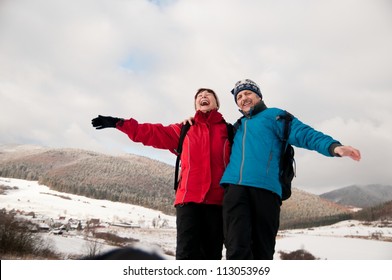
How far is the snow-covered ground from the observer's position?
24.8 feet

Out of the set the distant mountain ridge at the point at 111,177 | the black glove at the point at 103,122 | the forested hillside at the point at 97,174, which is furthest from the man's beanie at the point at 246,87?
the distant mountain ridge at the point at 111,177

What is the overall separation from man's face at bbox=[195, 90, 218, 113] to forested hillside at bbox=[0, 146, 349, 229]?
723cm

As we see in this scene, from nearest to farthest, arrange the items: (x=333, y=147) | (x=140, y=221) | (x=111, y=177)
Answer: (x=333, y=147) < (x=140, y=221) < (x=111, y=177)

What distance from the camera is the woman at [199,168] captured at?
6.04 feet

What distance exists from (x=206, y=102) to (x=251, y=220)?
0.81 metres

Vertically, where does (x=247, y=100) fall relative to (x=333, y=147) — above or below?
above

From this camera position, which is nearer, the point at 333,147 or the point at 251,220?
the point at 333,147

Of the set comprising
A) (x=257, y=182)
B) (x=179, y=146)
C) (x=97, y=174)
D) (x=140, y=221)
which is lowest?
(x=140, y=221)

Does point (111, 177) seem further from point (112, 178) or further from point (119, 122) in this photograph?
point (119, 122)

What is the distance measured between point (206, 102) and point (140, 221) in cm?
699

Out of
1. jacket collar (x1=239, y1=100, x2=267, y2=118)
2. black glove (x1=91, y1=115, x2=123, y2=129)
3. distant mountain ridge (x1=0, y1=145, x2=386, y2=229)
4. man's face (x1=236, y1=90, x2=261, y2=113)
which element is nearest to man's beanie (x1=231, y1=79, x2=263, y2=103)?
man's face (x1=236, y1=90, x2=261, y2=113)

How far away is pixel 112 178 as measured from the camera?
42.6 feet

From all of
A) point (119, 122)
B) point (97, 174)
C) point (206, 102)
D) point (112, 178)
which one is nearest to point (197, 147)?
point (206, 102)

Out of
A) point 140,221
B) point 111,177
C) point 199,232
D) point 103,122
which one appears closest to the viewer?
point 199,232
